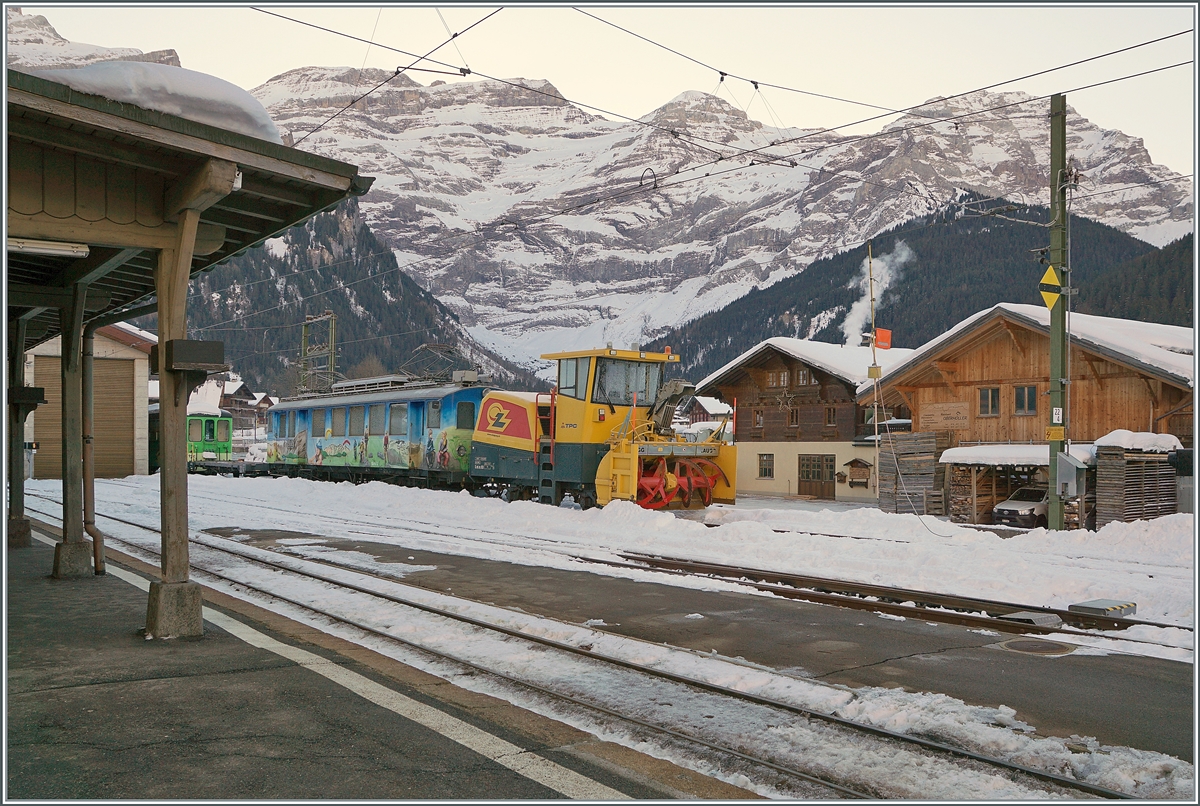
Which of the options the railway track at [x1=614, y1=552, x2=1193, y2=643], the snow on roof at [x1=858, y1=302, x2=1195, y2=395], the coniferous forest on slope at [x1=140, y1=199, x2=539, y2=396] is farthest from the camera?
the coniferous forest on slope at [x1=140, y1=199, x2=539, y2=396]

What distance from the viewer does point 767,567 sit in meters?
13.1

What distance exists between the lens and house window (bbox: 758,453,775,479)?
37531 mm

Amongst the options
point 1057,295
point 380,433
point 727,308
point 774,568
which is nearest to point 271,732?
point 774,568

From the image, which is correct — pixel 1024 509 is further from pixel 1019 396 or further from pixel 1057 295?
pixel 1057 295

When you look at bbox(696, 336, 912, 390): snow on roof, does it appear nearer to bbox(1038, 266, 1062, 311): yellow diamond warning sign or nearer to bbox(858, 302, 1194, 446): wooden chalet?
bbox(858, 302, 1194, 446): wooden chalet

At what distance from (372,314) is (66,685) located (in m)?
138

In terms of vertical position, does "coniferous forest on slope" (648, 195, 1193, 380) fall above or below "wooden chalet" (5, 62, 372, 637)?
above

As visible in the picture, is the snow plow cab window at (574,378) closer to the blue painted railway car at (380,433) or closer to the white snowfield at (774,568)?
the white snowfield at (774,568)

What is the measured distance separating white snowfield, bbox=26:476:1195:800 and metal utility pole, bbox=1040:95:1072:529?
115 cm

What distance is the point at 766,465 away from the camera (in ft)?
124

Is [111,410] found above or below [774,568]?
above

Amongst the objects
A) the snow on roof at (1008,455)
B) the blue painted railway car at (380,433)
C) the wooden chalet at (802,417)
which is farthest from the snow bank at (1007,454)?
the blue painted railway car at (380,433)

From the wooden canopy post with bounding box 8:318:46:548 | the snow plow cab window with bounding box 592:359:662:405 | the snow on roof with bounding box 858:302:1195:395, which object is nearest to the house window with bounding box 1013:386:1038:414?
the snow on roof with bounding box 858:302:1195:395

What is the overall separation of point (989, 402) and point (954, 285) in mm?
88028
